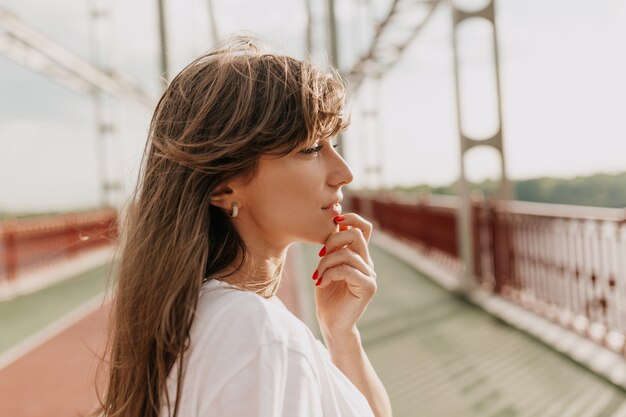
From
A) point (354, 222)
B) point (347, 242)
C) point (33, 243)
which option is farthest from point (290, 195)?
point (33, 243)

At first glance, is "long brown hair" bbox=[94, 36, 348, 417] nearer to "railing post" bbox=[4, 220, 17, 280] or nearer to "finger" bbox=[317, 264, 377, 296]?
"finger" bbox=[317, 264, 377, 296]

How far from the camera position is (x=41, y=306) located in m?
7.42

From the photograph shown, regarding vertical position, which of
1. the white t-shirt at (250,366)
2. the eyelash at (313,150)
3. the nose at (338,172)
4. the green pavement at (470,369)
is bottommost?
the green pavement at (470,369)

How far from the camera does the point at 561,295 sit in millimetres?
4621

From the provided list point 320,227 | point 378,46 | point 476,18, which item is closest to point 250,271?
point 320,227

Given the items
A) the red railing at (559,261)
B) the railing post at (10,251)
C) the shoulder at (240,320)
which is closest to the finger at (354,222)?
the shoulder at (240,320)

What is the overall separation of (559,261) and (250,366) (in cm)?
435

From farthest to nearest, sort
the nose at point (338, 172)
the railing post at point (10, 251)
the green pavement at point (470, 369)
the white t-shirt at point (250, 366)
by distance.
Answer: the railing post at point (10, 251) < the green pavement at point (470, 369) < the nose at point (338, 172) < the white t-shirt at point (250, 366)

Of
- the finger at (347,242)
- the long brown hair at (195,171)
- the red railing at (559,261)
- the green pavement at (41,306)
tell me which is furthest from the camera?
the green pavement at (41,306)

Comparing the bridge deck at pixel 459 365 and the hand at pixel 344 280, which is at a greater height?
the hand at pixel 344 280

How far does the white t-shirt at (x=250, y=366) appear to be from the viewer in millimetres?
739

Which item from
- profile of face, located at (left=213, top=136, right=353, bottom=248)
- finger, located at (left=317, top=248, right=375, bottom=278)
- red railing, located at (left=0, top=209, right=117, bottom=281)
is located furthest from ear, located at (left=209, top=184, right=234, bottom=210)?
red railing, located at (left=0, top=209, right=117, bottom=281)

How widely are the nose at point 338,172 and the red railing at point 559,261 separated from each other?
10.1ft

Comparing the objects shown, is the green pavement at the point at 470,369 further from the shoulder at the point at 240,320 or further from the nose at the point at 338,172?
the shoulder at the point at 240,320
